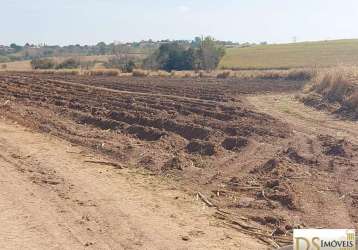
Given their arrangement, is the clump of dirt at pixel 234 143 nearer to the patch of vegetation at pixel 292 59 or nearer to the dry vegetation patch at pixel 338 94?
the dry vegetation patch at pixel 338 94

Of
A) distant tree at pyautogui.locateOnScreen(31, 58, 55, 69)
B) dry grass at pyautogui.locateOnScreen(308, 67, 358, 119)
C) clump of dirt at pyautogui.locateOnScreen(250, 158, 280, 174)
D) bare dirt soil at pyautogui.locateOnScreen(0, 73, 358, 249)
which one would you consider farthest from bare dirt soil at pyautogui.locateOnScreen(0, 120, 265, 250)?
distant tree at pyautogui.locateOnScreen(31, 58, 55, 69)

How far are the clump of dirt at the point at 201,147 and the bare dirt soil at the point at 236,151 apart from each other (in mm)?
26

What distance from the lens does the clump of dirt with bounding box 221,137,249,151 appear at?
13185mm

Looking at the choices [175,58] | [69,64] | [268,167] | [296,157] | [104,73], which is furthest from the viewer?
[69,64]

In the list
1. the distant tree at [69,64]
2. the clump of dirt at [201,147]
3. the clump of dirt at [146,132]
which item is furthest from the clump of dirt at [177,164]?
the distant tree at [69,64]

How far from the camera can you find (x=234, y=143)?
1348 centimetres

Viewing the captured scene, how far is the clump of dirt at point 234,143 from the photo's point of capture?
13.2 m

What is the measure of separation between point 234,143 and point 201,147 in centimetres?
98

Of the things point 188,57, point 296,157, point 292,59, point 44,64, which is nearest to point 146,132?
point 296,157

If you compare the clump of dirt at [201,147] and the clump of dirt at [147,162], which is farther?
the clump of dirt at [201,147]

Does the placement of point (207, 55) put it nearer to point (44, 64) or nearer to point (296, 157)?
point (44, 64)

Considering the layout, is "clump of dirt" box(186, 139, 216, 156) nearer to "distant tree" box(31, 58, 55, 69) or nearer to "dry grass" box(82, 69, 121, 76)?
"dry grass" box(82, 69, 121, 76)

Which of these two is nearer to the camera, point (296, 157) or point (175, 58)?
point (296, 157)

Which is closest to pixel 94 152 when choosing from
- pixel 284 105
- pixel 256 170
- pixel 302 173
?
pixel 256 170
